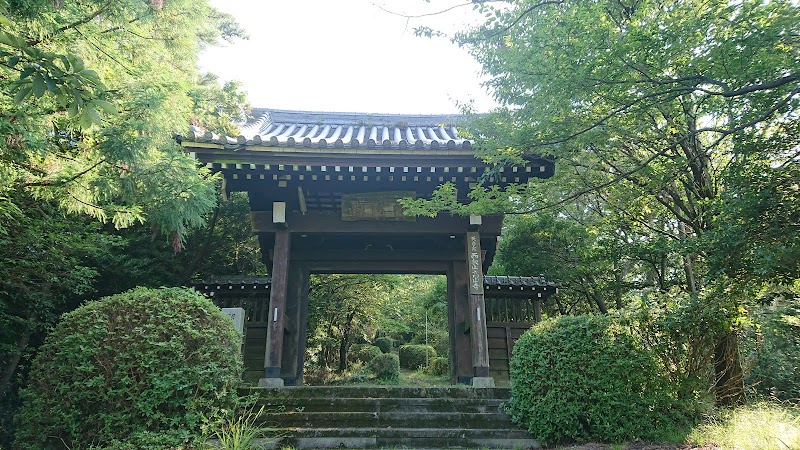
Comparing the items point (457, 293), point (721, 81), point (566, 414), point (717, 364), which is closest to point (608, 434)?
point (566, 414)

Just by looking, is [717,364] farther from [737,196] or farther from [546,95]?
[546,95]

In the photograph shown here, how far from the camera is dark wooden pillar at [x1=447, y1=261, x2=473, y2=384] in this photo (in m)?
7.96

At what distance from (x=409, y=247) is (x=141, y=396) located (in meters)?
5.58

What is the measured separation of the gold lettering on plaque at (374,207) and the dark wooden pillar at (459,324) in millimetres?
1793

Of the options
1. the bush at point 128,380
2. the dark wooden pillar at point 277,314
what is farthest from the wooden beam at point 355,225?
the bush at point 128,380

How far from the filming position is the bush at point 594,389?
447 centimetres

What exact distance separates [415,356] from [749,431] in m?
14.7

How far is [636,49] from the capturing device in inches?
156

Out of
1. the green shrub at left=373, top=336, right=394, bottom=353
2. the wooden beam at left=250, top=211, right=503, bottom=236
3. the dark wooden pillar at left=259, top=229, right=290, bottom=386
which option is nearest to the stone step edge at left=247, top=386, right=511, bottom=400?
the dark wooden pillar at left=259, top=229, right=290, bottom=386

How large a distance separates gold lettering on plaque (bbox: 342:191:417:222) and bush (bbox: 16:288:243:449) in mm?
3372

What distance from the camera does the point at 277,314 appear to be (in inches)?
270

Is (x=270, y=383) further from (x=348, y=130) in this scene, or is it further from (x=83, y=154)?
(x=348, y=130)

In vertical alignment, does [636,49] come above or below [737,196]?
above

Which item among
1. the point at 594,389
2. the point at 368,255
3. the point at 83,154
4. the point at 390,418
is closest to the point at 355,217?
A: the point at 368,255
